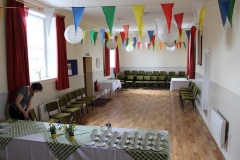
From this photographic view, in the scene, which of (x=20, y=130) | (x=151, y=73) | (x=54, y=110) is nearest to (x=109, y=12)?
(x=20, y=130)

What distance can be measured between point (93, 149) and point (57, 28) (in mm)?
3950

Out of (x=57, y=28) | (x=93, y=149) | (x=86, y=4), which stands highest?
(x=86, y=4)

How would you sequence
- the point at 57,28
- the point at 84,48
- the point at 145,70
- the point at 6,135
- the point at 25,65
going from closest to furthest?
the point at 6,135, the point at 25,65, the point at 57,28, the point at 84,48, the point at 145,70

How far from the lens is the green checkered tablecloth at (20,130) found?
9.10 feet

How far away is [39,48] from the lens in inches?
205

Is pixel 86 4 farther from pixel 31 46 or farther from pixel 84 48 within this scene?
pixel 84 48

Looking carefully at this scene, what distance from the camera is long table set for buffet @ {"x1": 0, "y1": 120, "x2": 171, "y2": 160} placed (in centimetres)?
229

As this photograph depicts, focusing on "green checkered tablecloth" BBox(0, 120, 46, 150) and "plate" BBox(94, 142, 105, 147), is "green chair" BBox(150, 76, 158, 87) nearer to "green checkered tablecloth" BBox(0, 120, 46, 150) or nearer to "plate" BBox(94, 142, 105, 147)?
"green checkered tablecloth" BBox(0, 120, 46, 150)

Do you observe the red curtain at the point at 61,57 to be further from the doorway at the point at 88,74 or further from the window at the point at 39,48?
the doorway at the point at 88,74

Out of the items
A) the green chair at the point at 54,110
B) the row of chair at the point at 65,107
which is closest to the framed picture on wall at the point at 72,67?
the row of chair at the point at 65,107

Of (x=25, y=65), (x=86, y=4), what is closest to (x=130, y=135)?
(x=25, y=65)

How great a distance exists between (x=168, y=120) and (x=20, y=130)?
391 centimetres

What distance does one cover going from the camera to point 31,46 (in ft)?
15.8

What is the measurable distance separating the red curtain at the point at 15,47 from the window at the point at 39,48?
0.70 meters
